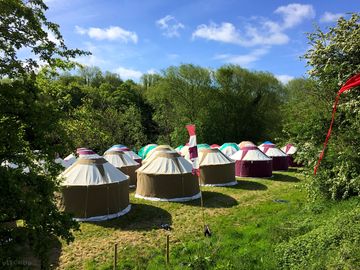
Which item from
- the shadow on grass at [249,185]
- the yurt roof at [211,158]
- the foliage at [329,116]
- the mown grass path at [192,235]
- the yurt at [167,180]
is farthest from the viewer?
the yurt roof at [211,158]

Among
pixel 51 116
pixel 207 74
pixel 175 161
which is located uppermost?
pixel 207 74

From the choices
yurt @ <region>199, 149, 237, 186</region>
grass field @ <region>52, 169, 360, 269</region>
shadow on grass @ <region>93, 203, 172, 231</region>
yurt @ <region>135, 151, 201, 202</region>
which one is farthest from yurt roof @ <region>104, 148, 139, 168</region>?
shadow on grass @ <region>93, 203, 172, 231</region>

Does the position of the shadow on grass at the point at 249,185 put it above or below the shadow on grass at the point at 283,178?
below

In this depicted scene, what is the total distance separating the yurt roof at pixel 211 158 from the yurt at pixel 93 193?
348 inches

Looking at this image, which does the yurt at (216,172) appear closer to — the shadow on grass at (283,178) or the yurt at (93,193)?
the shadow on grass at (283,178)

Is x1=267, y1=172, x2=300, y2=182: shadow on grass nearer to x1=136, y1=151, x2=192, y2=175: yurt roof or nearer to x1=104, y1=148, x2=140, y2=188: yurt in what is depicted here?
x1=136, y1=151, x2=192, y2=175: yurt roof

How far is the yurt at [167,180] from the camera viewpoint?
19344 millimetres

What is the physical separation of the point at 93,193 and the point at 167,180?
4.65 meters

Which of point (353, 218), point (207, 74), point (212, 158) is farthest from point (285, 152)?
point (353, 218)

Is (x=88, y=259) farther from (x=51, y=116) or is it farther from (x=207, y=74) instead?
(x=207, y=74)

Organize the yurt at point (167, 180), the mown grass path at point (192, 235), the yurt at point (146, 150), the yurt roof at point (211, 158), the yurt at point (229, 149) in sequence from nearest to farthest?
the mown grass path at point (192, 235) → the yurt at point (167, 180) → the yurt roof at point (211, 158) → the yurt at point (229, 149) → the yurt at point (146, 150)

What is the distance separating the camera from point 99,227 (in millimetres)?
14938

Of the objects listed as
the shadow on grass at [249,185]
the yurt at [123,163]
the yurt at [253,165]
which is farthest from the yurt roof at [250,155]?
the yurt at [123,163]

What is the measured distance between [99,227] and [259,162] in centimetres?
1628
